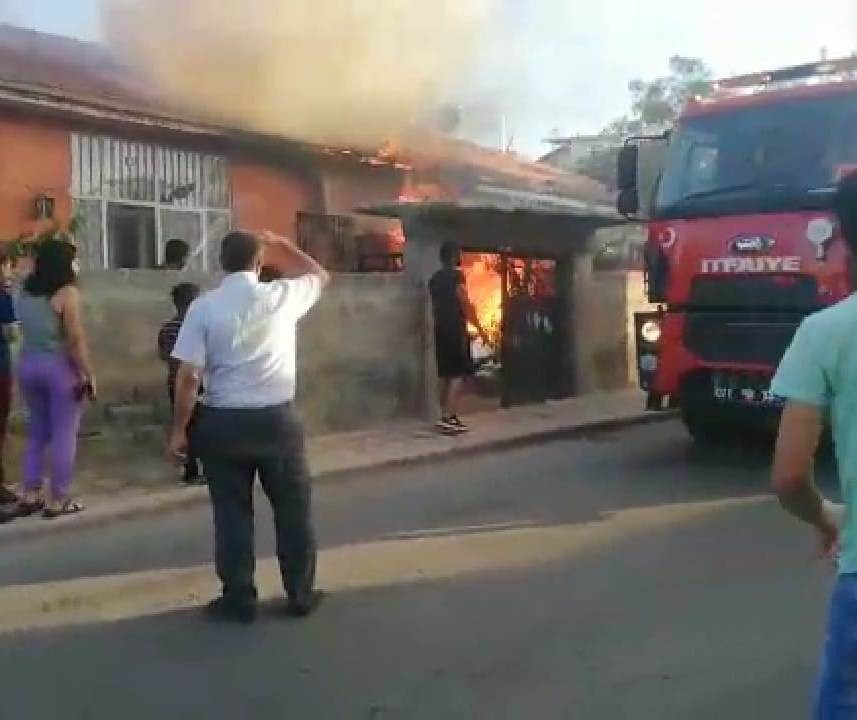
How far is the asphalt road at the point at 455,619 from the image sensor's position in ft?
14.4

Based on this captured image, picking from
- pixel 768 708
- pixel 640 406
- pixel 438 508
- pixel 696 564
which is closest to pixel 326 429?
pixel 438 508

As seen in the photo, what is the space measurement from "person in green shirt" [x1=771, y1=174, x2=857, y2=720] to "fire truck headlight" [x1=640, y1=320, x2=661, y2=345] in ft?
22.1

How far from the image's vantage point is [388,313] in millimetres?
11344

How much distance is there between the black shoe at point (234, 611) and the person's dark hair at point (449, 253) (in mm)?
6090

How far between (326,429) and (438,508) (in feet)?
9.90

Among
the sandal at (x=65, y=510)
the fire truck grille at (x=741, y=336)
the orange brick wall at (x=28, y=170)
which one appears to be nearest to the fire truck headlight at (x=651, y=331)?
the fire truck grille at (x=741, y=336)

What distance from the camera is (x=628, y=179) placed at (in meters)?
9.88

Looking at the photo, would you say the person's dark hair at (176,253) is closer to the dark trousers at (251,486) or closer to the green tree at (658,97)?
the dark trousers at (251,486)

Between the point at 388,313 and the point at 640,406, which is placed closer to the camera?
the point at 388,313

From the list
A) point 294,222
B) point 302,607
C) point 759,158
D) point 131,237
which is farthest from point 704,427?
point 131,237

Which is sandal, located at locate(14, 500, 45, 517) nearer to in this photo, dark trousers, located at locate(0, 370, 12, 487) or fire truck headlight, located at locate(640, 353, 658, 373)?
dark trousers, located at locate(0, 370, 12, 487)

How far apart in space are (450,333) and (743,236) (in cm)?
297

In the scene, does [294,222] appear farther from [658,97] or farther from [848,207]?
[658,97]

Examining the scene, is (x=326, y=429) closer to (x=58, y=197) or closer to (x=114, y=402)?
(x=114, y=402)
